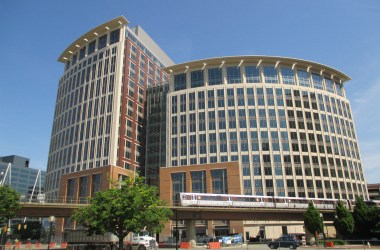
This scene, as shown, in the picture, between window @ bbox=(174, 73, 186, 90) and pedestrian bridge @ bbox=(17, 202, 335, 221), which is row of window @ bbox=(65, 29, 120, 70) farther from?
pedestrian bridge @ bbox=(17, 202, 335, 221)

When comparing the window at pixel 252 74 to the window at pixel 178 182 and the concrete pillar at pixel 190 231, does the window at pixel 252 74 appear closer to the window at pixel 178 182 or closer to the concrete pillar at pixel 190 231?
the window at pixel 178 182

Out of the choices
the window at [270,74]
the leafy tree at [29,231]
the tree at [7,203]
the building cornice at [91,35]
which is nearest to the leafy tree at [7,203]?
the tree at [7,203]

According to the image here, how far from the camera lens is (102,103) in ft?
318

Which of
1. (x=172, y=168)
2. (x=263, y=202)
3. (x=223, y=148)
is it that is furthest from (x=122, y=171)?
(x=263, y=202)

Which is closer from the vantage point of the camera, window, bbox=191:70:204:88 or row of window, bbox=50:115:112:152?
row of window, bbox=50:115:112:152

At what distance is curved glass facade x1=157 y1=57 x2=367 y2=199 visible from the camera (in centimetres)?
8988

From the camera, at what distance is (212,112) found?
9675cm

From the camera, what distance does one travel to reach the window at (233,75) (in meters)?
99.8

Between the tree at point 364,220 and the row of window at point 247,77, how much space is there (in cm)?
4888

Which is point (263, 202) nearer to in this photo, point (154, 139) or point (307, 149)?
point (307, 149)

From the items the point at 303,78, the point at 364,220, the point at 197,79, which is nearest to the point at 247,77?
the point at 197,79

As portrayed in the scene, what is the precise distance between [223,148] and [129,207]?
183ft

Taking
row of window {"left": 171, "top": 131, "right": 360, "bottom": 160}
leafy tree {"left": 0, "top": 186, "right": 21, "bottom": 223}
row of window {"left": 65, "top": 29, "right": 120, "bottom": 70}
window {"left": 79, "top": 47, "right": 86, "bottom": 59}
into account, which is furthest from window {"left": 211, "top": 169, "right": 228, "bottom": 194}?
window {"left": 79, "top": 47, "right": 86, "bottom": 59}

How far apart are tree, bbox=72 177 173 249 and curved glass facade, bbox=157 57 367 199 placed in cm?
5110
